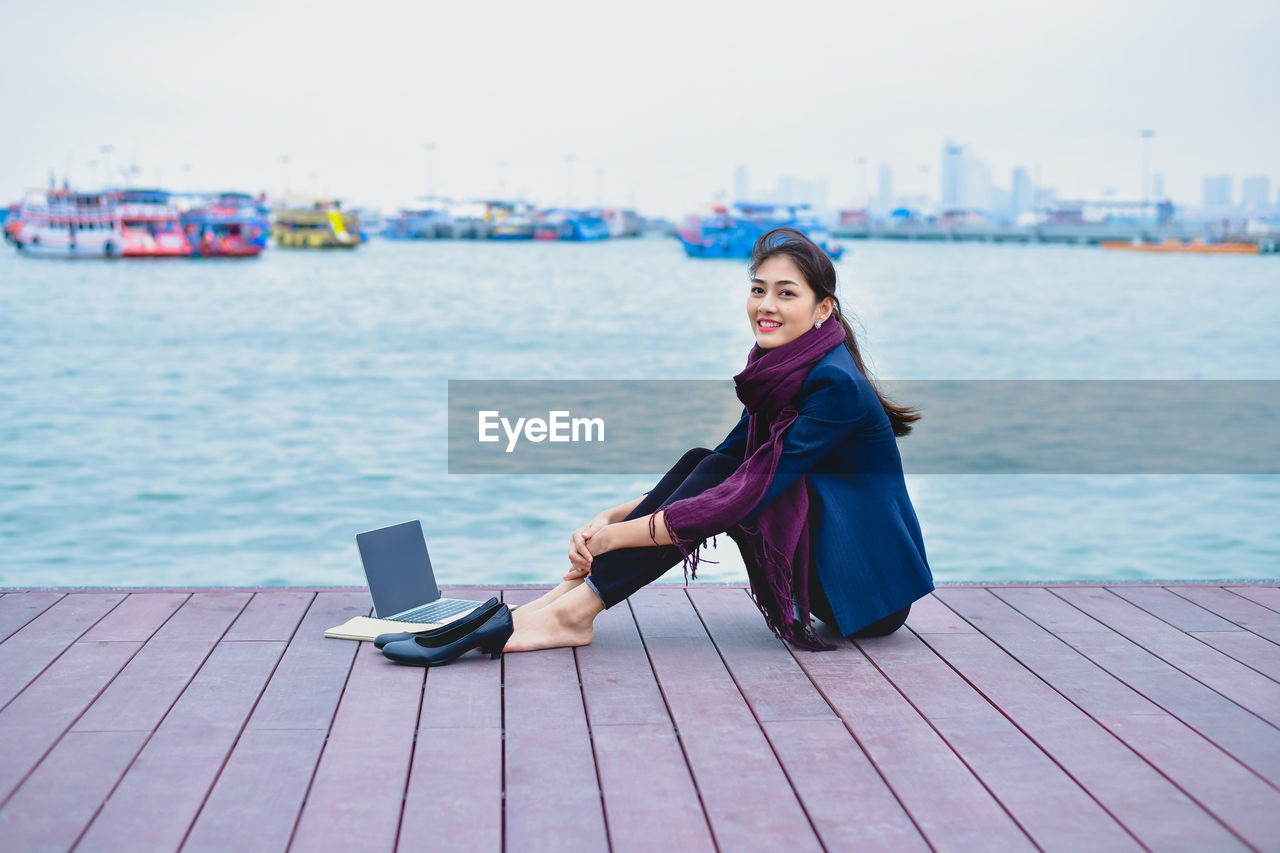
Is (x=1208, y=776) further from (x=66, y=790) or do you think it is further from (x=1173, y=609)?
(x=66, y=790)

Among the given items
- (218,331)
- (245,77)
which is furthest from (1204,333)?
(245,77)

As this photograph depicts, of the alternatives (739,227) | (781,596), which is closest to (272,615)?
(781,596)

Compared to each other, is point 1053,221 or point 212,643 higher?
point 1053,221

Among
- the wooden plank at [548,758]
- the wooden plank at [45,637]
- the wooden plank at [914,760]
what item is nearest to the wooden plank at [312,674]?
the wooden plank at [548,758]

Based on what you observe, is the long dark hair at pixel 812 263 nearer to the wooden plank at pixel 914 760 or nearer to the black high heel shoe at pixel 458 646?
the wooden plank at pixel 914 760

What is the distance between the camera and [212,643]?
246 cm

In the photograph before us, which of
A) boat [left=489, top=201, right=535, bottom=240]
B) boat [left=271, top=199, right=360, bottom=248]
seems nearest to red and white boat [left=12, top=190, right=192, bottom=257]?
boat [left=271, top=199, right=360, bottom=248]

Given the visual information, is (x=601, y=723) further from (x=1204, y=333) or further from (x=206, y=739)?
(x=1204, y=333)

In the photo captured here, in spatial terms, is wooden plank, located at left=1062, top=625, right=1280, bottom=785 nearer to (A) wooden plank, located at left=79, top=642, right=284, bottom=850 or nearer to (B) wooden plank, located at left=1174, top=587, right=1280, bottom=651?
(B) wooden plank, located at left=1174, top=587, right=1280, bottom=651

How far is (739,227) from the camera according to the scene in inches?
2094

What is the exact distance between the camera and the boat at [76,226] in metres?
51.4

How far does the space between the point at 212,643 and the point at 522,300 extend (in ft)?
98.5

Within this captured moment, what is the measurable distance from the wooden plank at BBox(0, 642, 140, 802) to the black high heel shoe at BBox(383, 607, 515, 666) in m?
0.54

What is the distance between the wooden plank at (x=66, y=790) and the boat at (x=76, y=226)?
179ft
